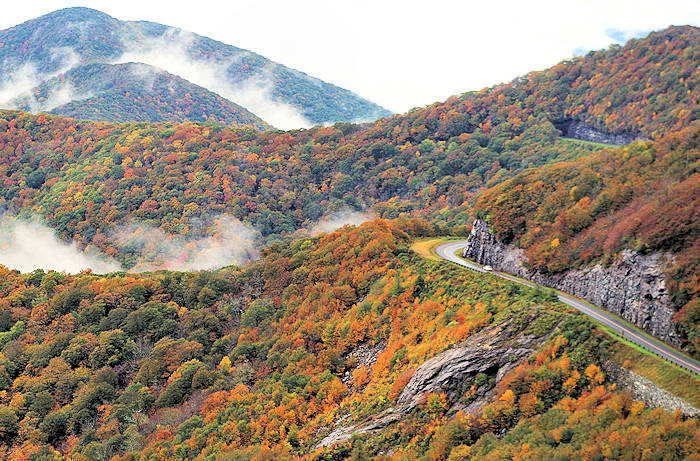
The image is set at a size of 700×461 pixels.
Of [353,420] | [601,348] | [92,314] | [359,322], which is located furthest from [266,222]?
[601,348]

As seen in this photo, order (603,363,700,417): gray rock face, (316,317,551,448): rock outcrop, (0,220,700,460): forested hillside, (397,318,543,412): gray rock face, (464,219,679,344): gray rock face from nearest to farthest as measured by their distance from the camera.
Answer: (603,363,700,417): gray rock face, (0,220,700,460): forested hillside, (316,317,551,448): rock outcrop, (397,318,543,412): gray rock face, (464,219,679,344): gray rock face

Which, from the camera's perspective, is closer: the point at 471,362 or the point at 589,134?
the point at 471,362

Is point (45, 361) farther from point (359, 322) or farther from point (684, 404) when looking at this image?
point (684, 404)

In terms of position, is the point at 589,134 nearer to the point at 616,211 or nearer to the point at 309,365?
the point at 616,211

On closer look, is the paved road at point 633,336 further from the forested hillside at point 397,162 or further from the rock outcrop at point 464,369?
the forested hillside at point 397,162

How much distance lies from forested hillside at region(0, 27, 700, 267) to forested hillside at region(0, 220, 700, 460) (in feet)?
223

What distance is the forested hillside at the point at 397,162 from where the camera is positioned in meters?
139

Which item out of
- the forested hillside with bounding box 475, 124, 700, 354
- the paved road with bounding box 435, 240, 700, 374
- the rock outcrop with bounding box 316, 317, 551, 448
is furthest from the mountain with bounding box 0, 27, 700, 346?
the rock outcrop with bounding box 316, 317, 551, 448

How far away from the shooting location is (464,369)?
114 ft

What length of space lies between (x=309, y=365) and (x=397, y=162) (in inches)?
5200

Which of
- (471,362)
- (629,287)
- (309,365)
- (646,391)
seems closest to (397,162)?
(309,365)

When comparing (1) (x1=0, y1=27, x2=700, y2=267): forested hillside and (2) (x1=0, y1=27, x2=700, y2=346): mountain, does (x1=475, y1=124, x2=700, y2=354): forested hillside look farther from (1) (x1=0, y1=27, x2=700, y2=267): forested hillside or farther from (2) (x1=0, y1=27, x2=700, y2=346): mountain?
(1) (x1=0, y1=27, x2=700, y2=267): forested hillside

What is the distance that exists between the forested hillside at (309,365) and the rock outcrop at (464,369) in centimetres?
16

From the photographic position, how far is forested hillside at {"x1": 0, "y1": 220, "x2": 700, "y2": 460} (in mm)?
29000
